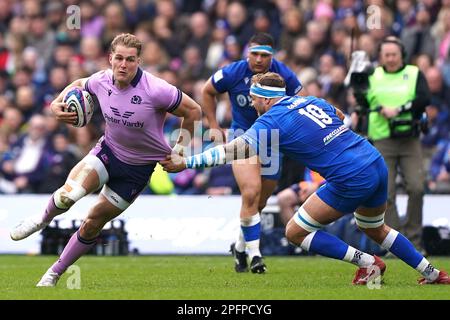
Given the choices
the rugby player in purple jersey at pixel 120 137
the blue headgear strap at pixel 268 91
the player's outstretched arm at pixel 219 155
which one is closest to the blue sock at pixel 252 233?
the rugby player in purple jersey at pixel 120 137

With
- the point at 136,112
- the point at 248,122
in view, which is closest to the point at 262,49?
the point at 248,122

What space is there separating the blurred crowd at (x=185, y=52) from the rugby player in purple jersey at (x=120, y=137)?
5879 millimetres

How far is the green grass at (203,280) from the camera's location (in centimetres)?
970

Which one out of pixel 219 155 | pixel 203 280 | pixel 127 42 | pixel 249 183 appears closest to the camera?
pixel 219 155

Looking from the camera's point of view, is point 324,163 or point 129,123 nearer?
point 324,163

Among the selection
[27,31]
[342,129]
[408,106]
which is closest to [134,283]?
[342,129]

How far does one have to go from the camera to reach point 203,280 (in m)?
11.4

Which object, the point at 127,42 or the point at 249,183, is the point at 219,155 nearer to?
the point at 127,42

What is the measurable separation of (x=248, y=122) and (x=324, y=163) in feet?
9.29
